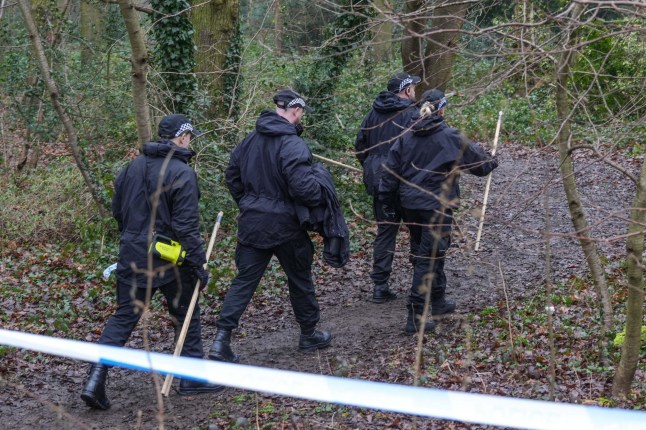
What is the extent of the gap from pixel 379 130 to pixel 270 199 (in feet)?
7.12

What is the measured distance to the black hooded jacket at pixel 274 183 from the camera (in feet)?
22.2

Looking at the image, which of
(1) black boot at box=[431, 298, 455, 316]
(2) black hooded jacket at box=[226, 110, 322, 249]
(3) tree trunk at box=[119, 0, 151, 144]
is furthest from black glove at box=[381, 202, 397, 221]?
(3) tree trunk at box=[119, 0, 151, 144]

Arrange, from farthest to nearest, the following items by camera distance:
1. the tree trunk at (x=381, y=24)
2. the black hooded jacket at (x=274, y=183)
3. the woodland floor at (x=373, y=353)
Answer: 1. the black hooded jacket at (x=274, y=183)
2. the woodland floor at (x=373, y=353)
3. the tree trunk at (x=381, y=24)

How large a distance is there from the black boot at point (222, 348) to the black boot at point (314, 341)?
29.1 inches

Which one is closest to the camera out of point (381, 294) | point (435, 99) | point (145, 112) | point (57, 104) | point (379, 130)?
point (435, 99)

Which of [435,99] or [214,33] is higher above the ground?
[435,99]

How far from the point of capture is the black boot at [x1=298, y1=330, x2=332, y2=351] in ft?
24.4

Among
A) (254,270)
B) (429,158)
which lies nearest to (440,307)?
(429,158)

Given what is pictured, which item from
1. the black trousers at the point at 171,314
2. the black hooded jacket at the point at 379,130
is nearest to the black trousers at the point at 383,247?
the black hooded jacket at the point at 379,130

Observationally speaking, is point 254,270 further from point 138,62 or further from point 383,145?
point 138,62

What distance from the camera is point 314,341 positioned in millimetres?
7457

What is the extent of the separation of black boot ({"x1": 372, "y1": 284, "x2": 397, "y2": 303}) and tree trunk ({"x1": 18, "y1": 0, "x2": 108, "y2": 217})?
4.59m

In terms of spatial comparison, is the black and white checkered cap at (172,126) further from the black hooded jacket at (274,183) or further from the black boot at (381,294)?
the black boot at (381,294)

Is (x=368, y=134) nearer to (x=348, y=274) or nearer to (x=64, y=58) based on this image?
(x=348, y=274)
